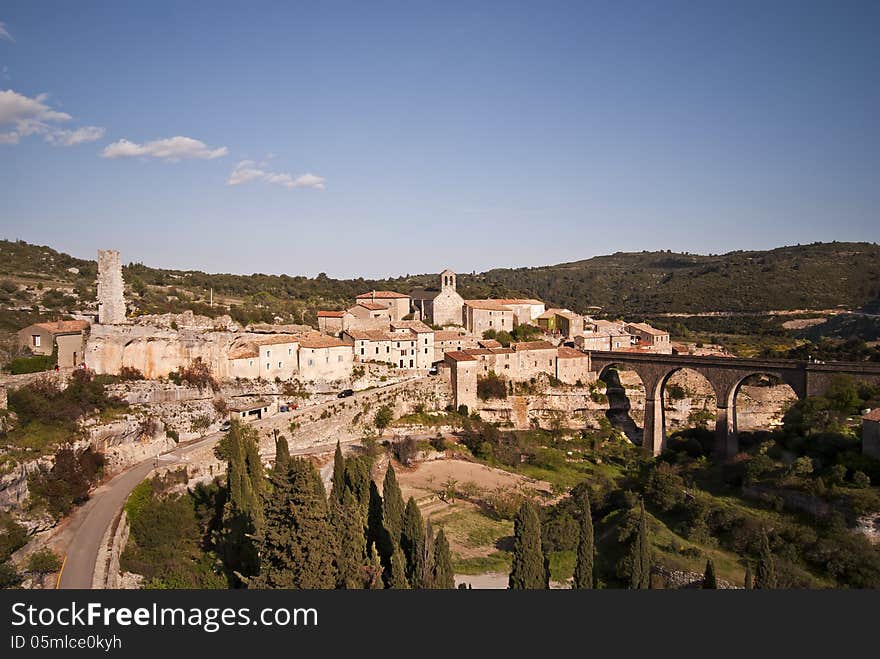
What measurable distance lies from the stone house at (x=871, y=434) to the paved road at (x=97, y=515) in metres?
28.0

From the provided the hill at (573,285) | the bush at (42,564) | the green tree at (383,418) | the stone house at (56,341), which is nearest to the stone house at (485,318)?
the hill at (573,285)

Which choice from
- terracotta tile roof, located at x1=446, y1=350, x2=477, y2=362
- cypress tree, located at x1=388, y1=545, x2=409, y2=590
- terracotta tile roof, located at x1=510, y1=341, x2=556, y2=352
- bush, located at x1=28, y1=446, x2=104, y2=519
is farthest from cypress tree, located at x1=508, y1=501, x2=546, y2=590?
terracotta tile roof, located at x1=510, y1=341, x2=556, y2=352

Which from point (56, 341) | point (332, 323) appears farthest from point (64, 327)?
point (332, 323)

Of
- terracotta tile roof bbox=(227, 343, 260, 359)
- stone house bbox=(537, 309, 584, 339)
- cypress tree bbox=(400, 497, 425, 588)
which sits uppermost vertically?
stone house bbox=(537, 309, 584, 339)

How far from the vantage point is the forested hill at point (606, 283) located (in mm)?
53500

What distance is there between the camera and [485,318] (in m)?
50.1

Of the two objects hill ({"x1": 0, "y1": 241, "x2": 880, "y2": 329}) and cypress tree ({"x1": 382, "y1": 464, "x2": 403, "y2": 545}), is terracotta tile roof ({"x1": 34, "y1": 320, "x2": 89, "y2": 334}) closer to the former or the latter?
hill ({"x1": 0, "y1": 241, "x2": 880, "y2": 329})

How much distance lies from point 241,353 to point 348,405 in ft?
20.4

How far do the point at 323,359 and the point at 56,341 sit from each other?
13166 millimetres

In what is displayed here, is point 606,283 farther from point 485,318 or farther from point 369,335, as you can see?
point 369,335

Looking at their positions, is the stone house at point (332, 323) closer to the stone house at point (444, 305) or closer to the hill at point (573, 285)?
the hill at point (573, 285)

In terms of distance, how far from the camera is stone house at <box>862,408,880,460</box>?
97.0 feet

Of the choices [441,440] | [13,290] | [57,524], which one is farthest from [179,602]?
[13,290]

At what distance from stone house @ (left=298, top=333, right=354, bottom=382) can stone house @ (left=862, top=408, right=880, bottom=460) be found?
1036 inches
